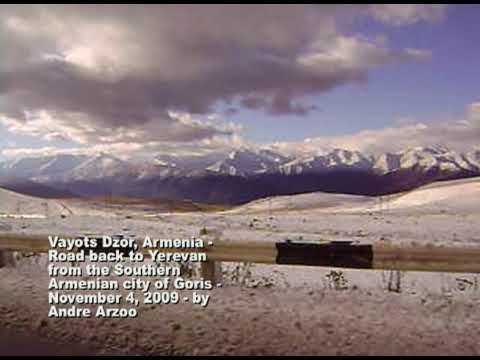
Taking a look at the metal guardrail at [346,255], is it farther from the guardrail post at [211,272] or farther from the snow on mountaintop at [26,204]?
the snow on mountaintop at [26,204]

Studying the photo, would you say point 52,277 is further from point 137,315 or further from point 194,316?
point 194,316

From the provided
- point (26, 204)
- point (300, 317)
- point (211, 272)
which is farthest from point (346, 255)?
point (26, 204)

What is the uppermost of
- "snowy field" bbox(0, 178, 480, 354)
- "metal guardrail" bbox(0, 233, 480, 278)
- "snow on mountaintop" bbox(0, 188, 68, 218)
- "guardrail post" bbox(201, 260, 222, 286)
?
"snow on mountaintop" bbox(0, 188, 68, 218)

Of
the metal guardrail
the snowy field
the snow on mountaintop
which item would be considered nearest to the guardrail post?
the metal guardrail

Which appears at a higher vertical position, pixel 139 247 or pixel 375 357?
pixel 139 247

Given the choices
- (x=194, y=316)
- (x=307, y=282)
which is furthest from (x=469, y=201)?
(x=194, y=316)

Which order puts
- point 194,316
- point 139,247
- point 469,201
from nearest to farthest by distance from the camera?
point 194,316
point 139,247
point 469,201

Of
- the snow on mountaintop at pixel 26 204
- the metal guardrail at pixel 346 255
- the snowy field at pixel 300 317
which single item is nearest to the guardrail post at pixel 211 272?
the metal guardrail at pixel 346 255

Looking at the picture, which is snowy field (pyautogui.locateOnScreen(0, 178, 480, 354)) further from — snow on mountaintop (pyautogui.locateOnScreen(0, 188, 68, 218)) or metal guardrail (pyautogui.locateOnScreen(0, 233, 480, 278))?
snow on mountaintop (pyautogui.locateOnScreen(0, 188, 68, 218))

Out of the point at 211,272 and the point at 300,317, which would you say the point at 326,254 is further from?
the point at 211,272
